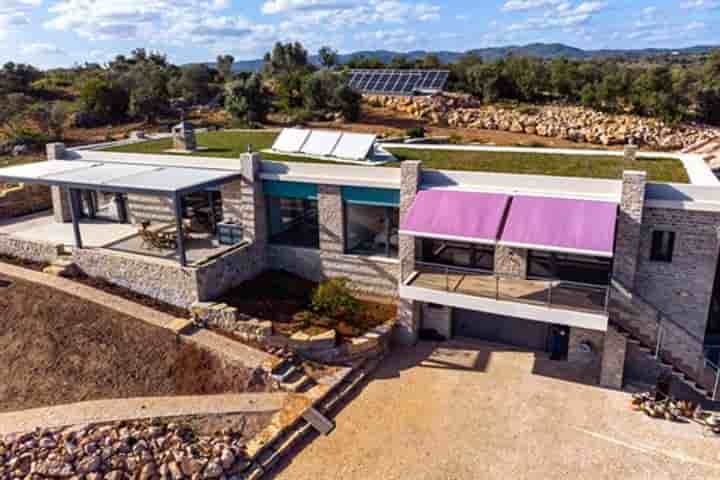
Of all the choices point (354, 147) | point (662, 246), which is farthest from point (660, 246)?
point (354, 147)

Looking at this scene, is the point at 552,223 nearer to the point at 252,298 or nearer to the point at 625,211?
the point at 625,211

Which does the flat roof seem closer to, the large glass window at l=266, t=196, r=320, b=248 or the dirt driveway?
the large glass window at l=266, t=196, r=320, b=248

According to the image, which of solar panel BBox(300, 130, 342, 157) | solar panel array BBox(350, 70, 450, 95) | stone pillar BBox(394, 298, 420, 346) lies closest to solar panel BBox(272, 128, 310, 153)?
solar panel BBox(300, 130, 342, 157)

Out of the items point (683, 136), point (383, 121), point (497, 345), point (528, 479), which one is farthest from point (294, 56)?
point (528, 479)

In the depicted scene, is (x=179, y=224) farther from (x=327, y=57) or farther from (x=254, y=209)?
(x=327, y=57)

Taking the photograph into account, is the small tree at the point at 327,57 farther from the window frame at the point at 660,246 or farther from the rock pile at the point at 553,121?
the window frame at the point at 660,246
